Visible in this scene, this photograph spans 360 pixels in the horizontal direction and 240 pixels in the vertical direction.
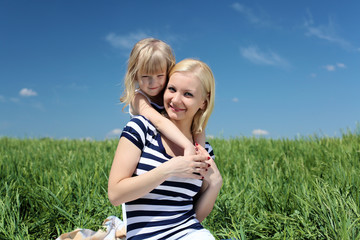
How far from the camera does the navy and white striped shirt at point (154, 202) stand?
6.41 ft

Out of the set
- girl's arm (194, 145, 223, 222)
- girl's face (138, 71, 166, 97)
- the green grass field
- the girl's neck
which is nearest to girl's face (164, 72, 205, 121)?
girl's face (138, 71, 166, 97)

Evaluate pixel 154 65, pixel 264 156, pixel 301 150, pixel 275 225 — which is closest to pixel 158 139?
pixel 154 65

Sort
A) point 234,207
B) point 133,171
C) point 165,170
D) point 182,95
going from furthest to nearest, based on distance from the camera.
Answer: point 234,207
point 182,95
point 133,171
point 165,170

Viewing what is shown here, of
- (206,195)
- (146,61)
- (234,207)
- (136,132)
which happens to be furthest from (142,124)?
(234,207)

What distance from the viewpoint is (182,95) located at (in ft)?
6.71

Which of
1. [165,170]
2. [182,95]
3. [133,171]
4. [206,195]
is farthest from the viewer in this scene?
[206,195]

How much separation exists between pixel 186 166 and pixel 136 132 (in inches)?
13.8

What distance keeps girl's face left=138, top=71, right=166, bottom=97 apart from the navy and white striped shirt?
0.24m

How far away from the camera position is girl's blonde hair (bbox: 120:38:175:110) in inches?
84.2

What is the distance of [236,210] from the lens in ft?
10.2

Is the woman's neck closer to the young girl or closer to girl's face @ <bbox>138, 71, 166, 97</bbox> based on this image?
the young girl

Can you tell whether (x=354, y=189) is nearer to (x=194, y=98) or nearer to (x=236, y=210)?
(x=236, y=210)

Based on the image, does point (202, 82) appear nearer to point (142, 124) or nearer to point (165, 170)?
point (142, 124)

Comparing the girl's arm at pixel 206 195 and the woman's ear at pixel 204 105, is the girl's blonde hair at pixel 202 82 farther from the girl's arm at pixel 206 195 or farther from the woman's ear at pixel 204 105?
the girl's arm at pixel 206 195
